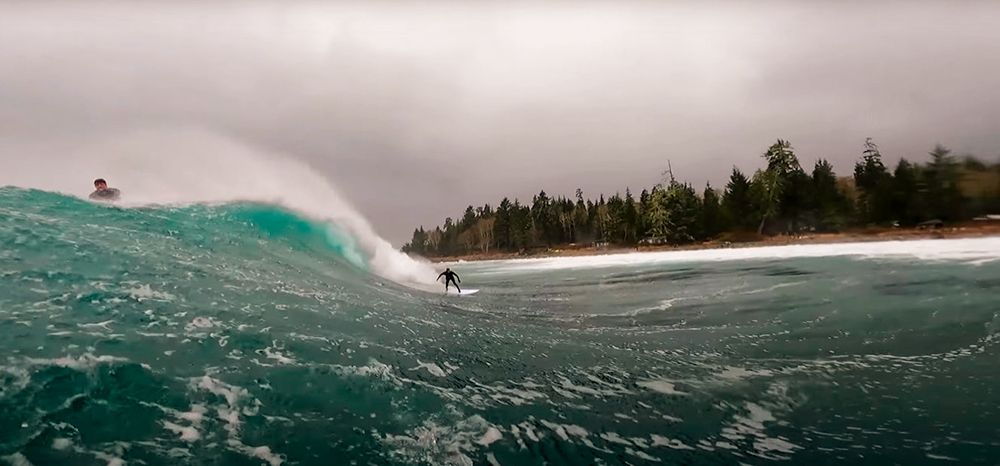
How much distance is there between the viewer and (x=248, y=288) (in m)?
13.4

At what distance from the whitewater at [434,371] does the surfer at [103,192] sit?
4234 mm

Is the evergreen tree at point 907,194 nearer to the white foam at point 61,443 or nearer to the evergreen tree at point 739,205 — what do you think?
the evergreen tree at point 739,205

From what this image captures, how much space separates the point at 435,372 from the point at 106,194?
2208 cm

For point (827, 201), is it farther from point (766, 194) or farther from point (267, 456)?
point (267, 456)

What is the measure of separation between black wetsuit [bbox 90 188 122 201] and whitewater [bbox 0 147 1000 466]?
4130 mm

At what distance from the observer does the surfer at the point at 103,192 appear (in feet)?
69.8

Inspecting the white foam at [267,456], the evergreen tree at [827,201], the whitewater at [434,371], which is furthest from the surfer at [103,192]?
the evergreen tree at [827,201]

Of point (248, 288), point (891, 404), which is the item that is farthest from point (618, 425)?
point (248, 288)

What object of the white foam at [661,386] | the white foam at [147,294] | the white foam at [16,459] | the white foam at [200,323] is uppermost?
the white foam at [147,294]

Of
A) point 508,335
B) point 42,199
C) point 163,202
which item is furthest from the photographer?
point 163,202

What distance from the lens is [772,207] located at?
7575cm

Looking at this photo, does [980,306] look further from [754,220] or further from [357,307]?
[754,220]

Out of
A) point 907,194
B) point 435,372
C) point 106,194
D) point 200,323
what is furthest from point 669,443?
point 907,194

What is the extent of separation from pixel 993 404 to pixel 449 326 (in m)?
10.9
